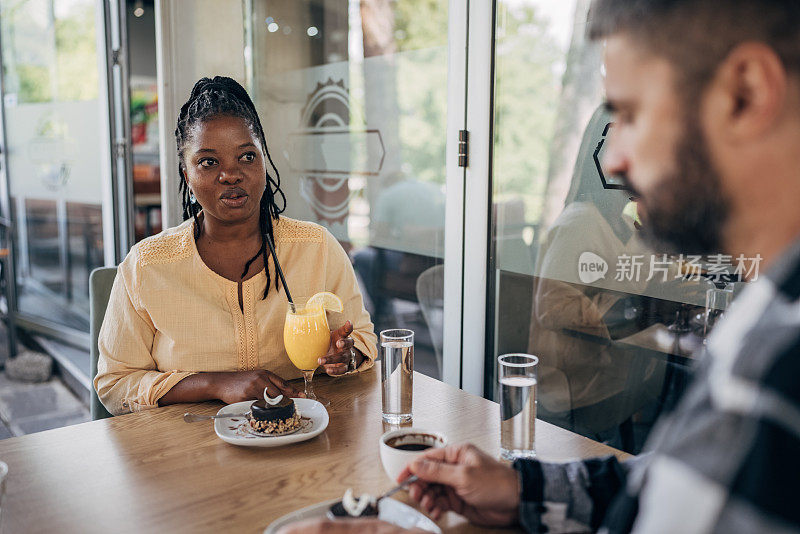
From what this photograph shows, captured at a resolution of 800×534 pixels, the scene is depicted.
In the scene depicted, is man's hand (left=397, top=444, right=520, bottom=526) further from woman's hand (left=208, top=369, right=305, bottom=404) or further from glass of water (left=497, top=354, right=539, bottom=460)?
woman's hand (left=208, top=369, right=305, bottom=404)

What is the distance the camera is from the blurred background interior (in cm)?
232

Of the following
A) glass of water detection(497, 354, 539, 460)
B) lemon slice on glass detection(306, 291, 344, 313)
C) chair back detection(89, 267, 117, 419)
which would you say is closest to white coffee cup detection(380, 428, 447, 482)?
glass of water detection(497, 354, 539, 460)

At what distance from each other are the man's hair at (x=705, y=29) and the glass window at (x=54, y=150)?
4584 millimetres

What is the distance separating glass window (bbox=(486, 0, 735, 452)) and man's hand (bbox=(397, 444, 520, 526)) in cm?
133

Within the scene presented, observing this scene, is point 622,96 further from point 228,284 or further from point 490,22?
point 490,22

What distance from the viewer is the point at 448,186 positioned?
2795mm

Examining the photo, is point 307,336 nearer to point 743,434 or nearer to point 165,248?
point 165,248

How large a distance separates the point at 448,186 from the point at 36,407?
2887mm

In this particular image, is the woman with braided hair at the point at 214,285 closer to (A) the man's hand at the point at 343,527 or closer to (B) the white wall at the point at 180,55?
(A) the man's hand at the point at 343,527

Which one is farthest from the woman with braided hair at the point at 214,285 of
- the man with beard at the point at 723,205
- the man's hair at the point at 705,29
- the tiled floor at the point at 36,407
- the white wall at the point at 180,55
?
the tiled floor at the point at 36,407

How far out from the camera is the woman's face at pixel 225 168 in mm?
1801

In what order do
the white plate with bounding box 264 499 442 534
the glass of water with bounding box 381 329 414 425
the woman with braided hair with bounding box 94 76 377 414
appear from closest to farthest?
1. the white plate with bounding box 264 499 442 534
2. the glass of water with bounding box 381 329 414 425
3. the woman with braided hair with bounding box 94 76 377 414

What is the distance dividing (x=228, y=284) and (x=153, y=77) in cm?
477

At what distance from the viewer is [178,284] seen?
1.79m
